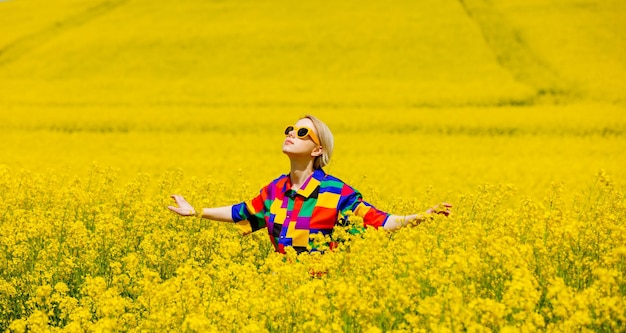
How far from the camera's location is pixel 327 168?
9.23 m

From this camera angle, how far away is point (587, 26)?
22.0 m

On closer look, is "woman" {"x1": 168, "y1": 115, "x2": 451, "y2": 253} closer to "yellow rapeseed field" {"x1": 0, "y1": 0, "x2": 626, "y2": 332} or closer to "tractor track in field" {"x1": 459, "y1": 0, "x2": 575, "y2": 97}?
"yellow rapeseed field" {"x1": 0, "y1": 0, "x2": 626, "y2": 332}

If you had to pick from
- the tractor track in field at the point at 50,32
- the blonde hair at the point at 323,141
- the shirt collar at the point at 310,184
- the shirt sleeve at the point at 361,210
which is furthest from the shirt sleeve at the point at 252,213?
the tractor track in field at the point at 50,32

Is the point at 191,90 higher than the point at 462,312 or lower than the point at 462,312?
lower

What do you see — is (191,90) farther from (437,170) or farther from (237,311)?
(237,311)

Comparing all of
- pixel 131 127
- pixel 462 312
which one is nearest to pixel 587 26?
pixel 131 127

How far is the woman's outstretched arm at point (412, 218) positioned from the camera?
4004 mm

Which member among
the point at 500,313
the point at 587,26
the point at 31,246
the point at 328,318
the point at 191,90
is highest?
the point at 500,313

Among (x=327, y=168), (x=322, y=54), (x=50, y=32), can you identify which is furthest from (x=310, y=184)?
(x=50, y=32)

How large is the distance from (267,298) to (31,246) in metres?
2.57

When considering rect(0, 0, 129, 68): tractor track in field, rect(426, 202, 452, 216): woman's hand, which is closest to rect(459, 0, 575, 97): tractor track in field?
rect(426, 202, 452, 216): woman's hand

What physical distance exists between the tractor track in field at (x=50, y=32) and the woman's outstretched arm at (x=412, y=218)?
2055cm

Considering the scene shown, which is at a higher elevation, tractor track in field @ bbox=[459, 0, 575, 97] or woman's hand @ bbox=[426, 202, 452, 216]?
woman's hand @ bbox=[426, 202, 452, 216]

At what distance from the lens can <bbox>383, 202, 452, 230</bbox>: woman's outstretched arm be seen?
13.1 feet
